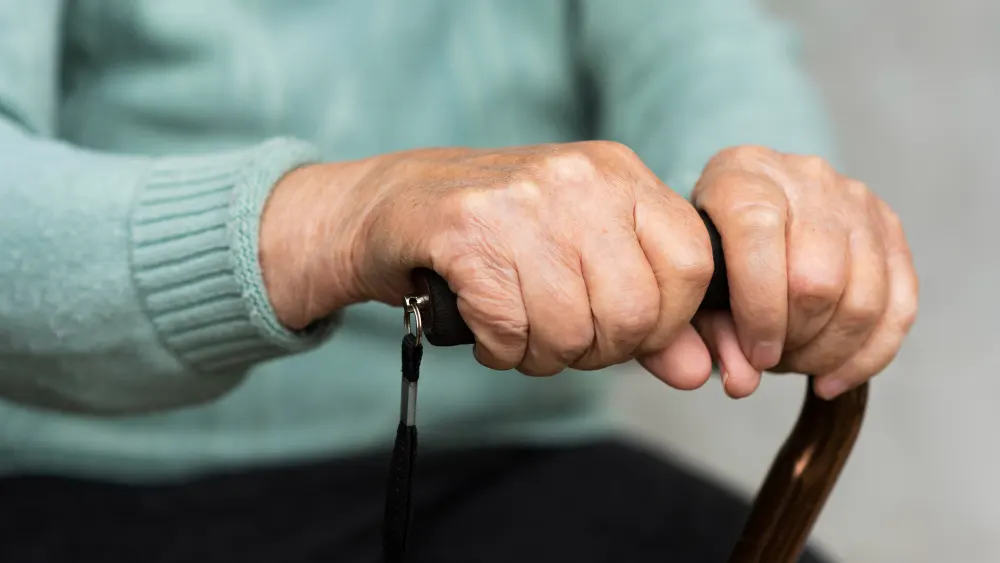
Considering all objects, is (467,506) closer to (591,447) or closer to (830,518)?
(591,447)

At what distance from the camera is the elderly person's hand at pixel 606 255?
351mm

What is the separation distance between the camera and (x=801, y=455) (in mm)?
454

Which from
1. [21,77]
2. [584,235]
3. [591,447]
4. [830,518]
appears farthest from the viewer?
[830,518]

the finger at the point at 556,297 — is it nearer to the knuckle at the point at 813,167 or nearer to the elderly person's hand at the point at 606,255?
the elderly person's hand at the point at 606,255

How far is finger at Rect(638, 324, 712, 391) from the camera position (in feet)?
1.28

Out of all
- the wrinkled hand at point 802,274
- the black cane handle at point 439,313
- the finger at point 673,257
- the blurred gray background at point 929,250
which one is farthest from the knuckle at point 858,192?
the blurred gray background at point 929,250

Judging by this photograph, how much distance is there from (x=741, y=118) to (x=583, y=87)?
0.58 feet

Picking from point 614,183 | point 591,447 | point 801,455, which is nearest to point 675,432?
point 591,447

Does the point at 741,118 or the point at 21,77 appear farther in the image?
the point at 741,118

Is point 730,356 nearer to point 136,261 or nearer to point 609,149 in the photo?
point 609,149

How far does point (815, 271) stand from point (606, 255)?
97 millimetres

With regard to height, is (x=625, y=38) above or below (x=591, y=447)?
above

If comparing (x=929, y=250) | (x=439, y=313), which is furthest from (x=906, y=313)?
(x=929, y=250)

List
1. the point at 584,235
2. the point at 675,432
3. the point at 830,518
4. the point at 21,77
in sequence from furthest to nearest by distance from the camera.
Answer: the point at 675,432
the point at 830,518
the point at 21,77
the point at 584,235
